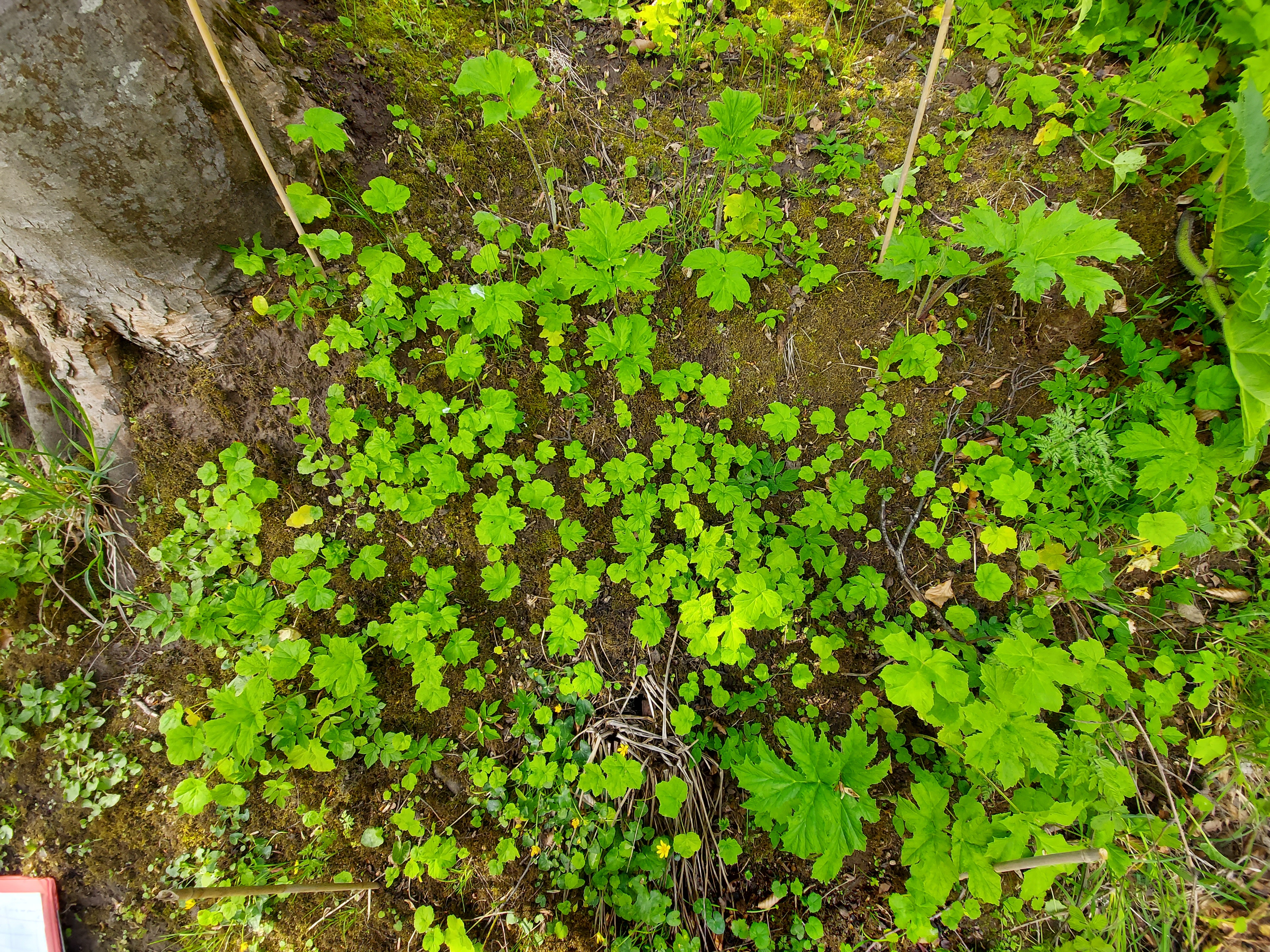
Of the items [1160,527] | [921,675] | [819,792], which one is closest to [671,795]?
[819,792]

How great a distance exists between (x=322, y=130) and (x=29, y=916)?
337 cm

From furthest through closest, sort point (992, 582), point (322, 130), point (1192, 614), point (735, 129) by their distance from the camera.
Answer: point (1192, 614), point (992, 582), point (735, 129), point (322, 130)

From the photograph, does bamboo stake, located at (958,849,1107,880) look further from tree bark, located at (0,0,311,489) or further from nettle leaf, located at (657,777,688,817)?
tree bark, located at (0,0,311,489)

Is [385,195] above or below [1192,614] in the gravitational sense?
above

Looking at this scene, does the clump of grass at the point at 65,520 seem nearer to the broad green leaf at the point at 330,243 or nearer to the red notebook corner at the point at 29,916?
the red notebook corner at the point at 29,916

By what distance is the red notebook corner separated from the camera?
214 centimetres

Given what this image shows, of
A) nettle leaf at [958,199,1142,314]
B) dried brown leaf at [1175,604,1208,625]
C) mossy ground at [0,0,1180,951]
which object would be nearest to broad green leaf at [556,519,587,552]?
mossy ground at [0,0,1180,951]

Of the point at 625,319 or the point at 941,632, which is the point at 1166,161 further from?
the point at 625,319

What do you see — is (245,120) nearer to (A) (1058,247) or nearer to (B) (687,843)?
(A) (1058,247)

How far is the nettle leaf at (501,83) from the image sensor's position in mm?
2143

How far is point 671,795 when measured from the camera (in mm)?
2074

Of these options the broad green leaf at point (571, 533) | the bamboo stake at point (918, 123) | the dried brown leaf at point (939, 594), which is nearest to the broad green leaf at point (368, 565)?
the broad green leaf at point (571, 533)

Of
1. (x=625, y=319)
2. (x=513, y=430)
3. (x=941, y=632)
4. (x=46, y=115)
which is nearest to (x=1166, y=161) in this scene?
(x=941, y=632)

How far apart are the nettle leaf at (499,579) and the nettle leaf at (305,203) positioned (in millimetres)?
1684
